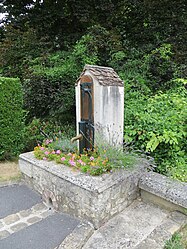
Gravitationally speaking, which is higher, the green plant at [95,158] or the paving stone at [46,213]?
the green plant at [95,158]

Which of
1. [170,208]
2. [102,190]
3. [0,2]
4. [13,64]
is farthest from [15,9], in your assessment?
[170,208]

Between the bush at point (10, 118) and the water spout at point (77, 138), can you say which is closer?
the water spout at point (77, 138)

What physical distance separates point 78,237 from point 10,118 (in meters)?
2.96

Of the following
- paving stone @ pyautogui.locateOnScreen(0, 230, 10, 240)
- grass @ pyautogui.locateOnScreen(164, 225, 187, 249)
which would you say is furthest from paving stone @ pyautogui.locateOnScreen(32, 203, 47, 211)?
grass @ pyautogui.locateOnScreen(164, 225, 187, 249)

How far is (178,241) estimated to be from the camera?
1895mm

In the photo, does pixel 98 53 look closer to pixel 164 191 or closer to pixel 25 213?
pixel 164 191

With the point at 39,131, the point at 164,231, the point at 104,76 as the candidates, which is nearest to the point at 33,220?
the point at 164,231

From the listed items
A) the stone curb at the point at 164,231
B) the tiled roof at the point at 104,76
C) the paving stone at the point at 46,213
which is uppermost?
the tiled roof at the point at 104,76

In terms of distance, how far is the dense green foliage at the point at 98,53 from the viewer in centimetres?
424

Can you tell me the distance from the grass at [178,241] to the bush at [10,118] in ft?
11.3

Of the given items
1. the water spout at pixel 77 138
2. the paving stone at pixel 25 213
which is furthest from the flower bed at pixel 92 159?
the paving stone at pixel 25 213

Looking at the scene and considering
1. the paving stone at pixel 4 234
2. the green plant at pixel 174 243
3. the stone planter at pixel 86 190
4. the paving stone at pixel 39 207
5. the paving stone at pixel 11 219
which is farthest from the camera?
the paving stone at pixel 39 207

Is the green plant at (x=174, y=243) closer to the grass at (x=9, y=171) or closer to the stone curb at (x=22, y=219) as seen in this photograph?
the stone curb at (x=22, y=219)

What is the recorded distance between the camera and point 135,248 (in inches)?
70.9
